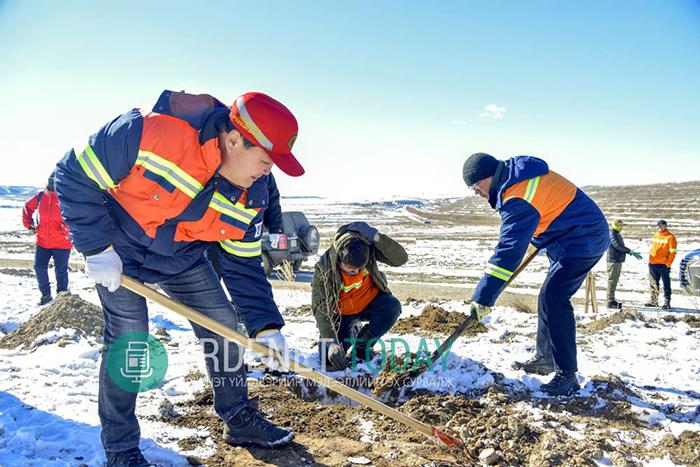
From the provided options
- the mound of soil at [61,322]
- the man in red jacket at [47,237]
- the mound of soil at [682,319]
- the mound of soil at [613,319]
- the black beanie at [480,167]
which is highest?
the black beanie at [480,167]

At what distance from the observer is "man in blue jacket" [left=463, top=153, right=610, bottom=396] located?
3.33m

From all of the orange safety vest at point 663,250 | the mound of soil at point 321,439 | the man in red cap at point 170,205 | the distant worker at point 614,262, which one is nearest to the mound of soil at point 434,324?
the mound of soil at point 321,439

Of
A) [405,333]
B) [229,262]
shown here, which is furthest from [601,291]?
[229,262]

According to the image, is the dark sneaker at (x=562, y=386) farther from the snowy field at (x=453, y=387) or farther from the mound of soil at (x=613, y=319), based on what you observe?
the mound of soil at (x=613, y=319)

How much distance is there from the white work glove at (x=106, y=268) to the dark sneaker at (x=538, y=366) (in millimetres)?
3053

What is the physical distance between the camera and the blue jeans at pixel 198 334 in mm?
2291

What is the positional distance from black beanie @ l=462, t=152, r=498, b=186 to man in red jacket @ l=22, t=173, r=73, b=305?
5341mm

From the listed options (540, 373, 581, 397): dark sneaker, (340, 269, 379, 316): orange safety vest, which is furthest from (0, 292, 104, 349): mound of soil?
Result: (540, 373, 581, 397): dark sneaker

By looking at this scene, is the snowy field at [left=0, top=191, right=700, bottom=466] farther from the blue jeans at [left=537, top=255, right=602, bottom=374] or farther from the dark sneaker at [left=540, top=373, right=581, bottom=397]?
the blue jeans at [left=537, top=255, right=602, bottom=374]

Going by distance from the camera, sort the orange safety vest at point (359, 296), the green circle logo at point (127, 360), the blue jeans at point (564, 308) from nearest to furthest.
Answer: the green circle logo at point (127, 360) → the blue jeans at point (564, 308) → the orange safety vest at point (359, 296)

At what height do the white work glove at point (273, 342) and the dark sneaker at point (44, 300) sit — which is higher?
the white work glove at point (273, 342)

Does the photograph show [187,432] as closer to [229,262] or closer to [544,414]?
[229,262]

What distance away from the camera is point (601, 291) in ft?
33.6

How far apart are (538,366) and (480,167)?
5.42 feet
